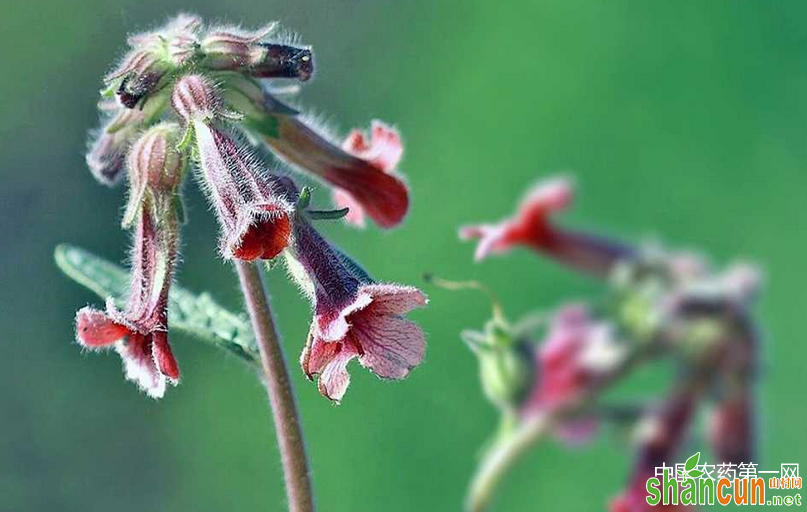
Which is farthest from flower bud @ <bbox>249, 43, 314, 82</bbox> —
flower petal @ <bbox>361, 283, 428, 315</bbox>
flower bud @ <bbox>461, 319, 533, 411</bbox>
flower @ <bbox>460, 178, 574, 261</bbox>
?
flower @ <bbox>460, 178, 574, 261</bbox>

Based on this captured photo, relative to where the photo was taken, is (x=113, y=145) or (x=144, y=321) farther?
(x=113, y=145)

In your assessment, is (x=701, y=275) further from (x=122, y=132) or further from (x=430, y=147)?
(x=430, y=147)

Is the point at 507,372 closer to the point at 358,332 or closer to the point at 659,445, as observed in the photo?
the point at 659,445

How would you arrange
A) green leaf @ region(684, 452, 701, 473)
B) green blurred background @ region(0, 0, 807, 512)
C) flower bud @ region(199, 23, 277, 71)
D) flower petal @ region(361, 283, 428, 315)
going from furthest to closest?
green blurred background @ region(0, 0, 807, 512) < green leaf @ region(684, 452, 701, 473) < flower bud @ region(199, 23, 277, 71) < flower petal @ region(361, 283, 428, 315)

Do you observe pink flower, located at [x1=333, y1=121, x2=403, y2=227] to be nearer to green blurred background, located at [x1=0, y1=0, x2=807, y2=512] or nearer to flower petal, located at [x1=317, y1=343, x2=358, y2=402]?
flower petal, located at [x1=317, y1=343, x2=358, y2=402]

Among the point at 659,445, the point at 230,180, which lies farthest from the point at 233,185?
the point at 659,445

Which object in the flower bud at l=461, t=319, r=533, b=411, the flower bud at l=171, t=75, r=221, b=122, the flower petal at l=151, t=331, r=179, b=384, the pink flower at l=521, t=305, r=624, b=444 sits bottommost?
the flower petal at l=151, t=331, r=179, b=384
